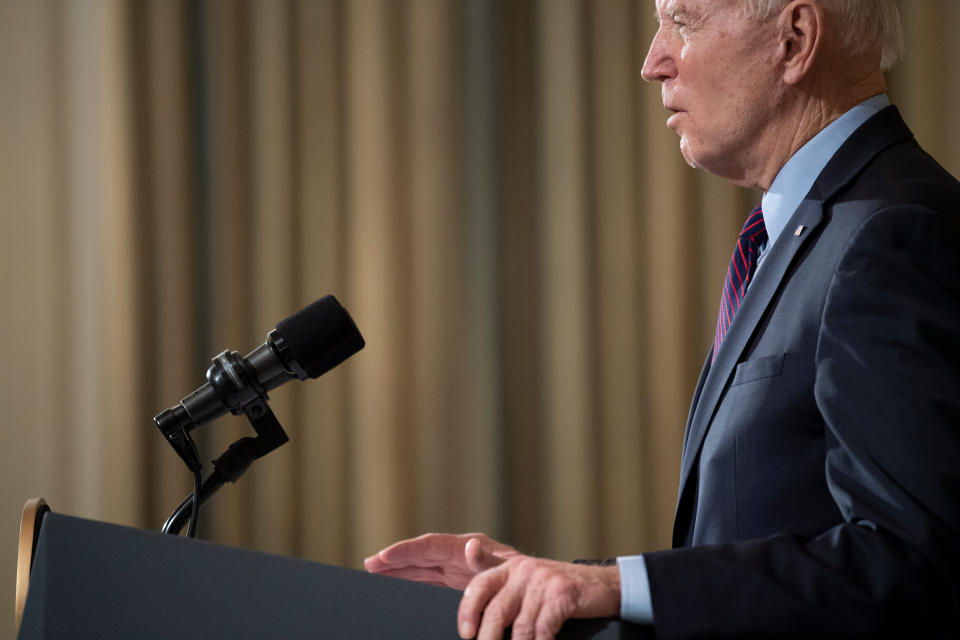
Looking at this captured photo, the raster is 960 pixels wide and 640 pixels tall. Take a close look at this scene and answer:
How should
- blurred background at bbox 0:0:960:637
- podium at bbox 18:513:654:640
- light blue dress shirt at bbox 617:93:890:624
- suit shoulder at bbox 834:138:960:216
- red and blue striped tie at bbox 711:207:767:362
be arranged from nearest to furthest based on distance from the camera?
podium at bbox 18:513:654:640, suit shoulder at bbox 834:138:960:216, light blue dress shirt at bbox 617:93:890:624, red and blue striped tie at bbox 711:207:767:362, blurred background at bbox 0:0:960:637

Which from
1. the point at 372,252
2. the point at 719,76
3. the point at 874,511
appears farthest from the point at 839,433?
the point at 372,252

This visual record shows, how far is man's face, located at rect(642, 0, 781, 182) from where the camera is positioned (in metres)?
1.21

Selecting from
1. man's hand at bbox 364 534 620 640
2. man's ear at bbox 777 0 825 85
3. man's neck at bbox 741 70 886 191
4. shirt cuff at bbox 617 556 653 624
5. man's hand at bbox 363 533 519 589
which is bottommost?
man's hand at bbox 363 533 519 589

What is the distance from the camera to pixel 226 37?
2729 mm

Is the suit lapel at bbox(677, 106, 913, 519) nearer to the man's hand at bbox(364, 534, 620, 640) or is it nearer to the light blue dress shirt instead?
the light blue dress shirt

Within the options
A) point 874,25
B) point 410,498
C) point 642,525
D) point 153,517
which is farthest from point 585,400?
point 874,25

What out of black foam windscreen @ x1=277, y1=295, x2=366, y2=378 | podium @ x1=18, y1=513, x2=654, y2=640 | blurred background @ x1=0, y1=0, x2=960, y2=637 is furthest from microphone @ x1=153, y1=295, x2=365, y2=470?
blurred background @ x1=0, y1=0, x2=960, y2=637

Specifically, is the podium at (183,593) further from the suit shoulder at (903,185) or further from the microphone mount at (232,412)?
the suit shoulder at (903,185)

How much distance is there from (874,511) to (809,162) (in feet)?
1.73

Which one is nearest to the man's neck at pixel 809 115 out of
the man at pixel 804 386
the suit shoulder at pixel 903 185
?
the man at pixel 804 386

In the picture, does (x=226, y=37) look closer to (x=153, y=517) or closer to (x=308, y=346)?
(x=153, y=517)

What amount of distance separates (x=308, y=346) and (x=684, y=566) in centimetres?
56

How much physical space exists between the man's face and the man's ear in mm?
15

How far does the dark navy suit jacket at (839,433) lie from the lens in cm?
78
